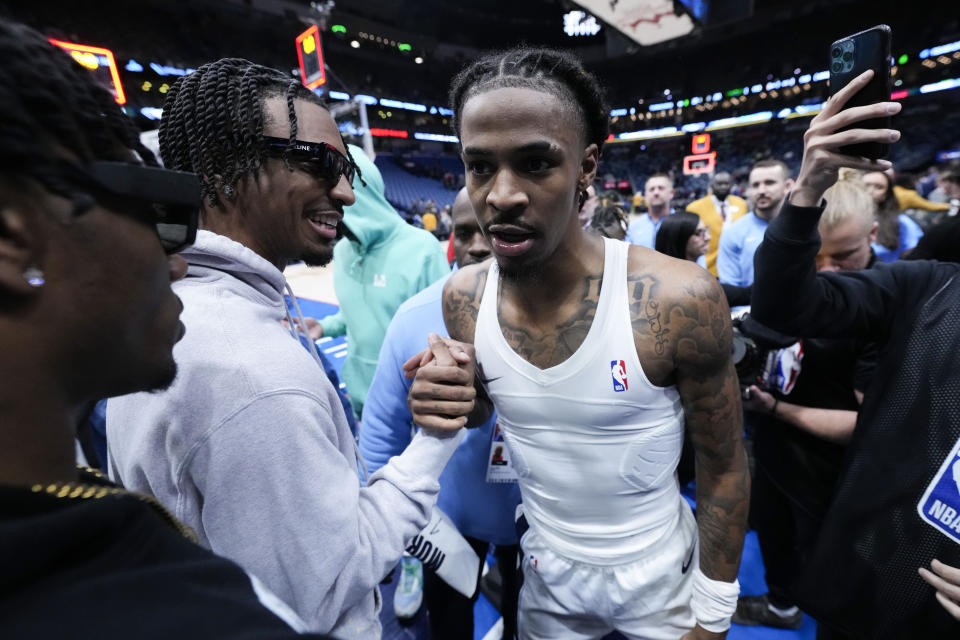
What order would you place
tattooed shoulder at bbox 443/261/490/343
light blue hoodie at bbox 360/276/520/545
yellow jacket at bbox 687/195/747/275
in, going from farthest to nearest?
yellow jacket at bbox 687/195/747/275 < light blue hoodie at bbox 360/276/520/545 < tattooed shoulder at bbox 443/261/490/343

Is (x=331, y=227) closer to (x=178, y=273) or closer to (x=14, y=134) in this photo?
(x=178, y=273)

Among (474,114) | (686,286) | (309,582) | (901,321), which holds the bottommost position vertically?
(309,582)

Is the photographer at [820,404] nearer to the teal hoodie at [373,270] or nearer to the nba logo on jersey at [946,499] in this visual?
the nba logo on jersey at [946,499]

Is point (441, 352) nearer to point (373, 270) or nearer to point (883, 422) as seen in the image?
point (883, 422)

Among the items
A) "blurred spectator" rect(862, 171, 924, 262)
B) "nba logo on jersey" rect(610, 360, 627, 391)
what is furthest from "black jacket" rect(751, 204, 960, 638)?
"blurred spectator" rect(862, 171, 924, 262)

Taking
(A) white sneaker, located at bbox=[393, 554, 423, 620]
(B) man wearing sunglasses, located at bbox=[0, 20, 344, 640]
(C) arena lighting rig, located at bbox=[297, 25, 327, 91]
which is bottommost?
(A) white sneaker, located at bbox=[393, 554, 423, 620]

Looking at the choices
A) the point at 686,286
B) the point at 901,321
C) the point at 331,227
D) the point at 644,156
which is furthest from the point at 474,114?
the point at 644,156

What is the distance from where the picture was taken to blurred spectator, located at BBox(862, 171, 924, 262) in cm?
334

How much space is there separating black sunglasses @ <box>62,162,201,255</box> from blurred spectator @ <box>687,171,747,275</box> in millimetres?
5406

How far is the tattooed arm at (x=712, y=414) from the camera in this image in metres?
1.25

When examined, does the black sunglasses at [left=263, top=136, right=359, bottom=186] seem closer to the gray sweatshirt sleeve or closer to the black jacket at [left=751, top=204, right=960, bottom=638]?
the gray sweatshirt sleeve

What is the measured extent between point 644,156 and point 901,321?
43.7m

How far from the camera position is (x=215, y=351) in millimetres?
854

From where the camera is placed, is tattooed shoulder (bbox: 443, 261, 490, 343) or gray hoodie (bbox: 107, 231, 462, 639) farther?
tattooed shoulder (bbox: 443, 261, 490, 343)
